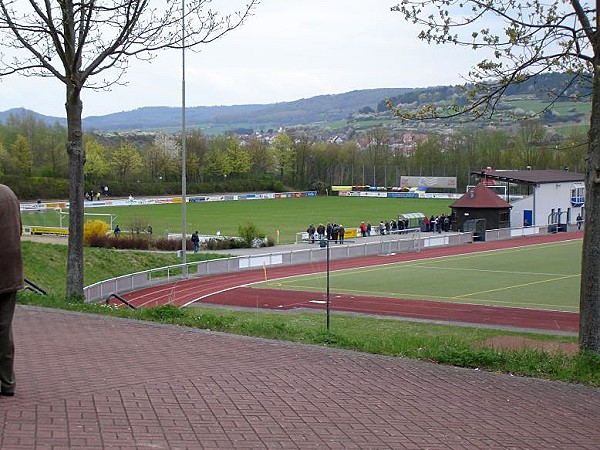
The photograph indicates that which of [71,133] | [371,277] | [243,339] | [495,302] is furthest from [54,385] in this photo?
[371,277]

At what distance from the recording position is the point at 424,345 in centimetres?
1154

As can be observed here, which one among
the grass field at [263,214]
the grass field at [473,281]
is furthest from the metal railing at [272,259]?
the grass field at [263,214]

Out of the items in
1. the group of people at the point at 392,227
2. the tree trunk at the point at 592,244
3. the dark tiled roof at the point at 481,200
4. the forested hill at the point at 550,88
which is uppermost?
the forested hill at the point at 550,88

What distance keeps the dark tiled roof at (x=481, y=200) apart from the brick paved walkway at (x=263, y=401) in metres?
55.1

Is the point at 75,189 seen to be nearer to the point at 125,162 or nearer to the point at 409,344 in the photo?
the point at 409,344

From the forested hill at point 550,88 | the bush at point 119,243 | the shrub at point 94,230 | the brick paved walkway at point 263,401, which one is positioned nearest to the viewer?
the brick paved walkway at point 263,401

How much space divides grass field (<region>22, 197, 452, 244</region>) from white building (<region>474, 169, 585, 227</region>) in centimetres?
1225

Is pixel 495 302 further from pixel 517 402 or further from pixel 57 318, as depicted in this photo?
pixel 517 402

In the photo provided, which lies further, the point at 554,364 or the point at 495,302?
the point at 495,302

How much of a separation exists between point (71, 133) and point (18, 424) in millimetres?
10360

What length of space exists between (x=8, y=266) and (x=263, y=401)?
2.61m

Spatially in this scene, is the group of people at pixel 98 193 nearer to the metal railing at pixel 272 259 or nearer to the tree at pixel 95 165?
the tree at pixel 95 165

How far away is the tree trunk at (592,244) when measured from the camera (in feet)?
35.6

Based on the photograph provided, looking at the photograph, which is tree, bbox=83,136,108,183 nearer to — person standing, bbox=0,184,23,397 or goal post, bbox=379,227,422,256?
goal post, bbox=379,227,422,256
